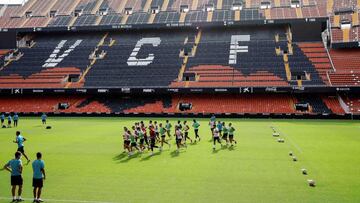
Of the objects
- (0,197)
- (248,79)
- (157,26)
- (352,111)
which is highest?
(157,26)

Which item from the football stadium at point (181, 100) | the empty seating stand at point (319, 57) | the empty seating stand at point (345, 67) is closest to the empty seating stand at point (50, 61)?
the football stadium at point (181, 100)

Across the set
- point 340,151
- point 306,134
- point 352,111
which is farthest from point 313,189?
point 352,111

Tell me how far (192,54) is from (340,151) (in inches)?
1666

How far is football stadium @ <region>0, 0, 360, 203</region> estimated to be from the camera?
15797 mm

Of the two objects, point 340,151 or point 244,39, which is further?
point 244,39

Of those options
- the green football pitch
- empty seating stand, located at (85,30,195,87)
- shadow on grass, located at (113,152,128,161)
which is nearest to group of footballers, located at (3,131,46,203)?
the green football pitch

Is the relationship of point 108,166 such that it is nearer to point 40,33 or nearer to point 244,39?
point 244,39

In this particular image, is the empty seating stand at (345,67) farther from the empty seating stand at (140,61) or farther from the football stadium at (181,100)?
the empty seating stand at (140,61)

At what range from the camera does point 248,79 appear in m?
54.8

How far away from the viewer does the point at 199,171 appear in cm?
1766

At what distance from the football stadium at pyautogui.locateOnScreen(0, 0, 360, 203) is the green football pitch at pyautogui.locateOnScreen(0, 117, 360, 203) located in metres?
0.09

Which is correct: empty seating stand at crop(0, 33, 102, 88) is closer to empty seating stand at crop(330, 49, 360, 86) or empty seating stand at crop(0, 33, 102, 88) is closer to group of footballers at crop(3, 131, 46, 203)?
empty seating stand at crop(330, 49, 360, 86)

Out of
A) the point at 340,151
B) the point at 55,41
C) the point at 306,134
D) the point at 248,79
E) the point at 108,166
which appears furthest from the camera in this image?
the point at 55,41

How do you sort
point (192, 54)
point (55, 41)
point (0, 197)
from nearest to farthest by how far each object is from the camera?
1. point (0, 197)
2. point (192, 54)
3. point (55, 41)
